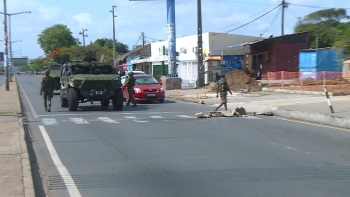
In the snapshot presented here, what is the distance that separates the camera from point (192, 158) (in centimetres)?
953

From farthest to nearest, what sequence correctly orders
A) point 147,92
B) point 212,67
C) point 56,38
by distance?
point 56,38 → point 212,67 → point 147,92

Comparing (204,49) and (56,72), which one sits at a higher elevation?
(204,49)

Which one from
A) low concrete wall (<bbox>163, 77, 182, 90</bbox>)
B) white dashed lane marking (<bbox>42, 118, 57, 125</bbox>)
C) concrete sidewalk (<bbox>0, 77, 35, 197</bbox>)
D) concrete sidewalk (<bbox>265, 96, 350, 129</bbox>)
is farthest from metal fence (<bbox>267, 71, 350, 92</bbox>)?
concrete sidewalk (<bbox>0, 77, 35, 197</bbox>)

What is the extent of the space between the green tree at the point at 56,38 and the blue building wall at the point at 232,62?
75.8m

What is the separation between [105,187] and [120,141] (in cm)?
453

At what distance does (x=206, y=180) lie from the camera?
771 cm

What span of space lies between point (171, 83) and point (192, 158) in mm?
28076

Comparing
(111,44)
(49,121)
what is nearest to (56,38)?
(111,44)

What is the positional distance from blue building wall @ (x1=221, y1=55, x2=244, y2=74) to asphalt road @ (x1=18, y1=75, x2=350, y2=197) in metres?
29.1

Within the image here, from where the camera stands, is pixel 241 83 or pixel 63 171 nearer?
pixel 63 171

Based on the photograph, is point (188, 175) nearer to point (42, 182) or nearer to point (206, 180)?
point (206, 180)

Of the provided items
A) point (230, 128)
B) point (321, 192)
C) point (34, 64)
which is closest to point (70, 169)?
point (321, 192)

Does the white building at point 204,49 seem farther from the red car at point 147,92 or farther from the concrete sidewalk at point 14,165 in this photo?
the concrete sidewalk at point 14,165

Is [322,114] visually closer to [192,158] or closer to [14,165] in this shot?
[192,158]
